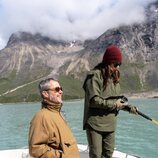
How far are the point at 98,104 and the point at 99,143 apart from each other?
0.63 metres

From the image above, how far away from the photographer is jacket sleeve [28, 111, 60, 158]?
4.43 meters

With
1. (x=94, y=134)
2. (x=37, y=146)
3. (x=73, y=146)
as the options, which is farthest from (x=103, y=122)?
(x=37, y=146)

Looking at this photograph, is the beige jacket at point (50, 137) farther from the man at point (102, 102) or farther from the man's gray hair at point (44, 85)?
the man at point (102, 102)

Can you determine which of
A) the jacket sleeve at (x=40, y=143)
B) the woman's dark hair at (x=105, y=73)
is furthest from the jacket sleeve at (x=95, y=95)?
the jacket sleeve at (x=40, y=143)

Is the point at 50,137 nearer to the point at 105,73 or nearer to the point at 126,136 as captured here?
the point at 105,73

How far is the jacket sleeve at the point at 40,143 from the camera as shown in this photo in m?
4.43

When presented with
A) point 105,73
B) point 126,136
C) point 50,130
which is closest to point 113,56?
point 105,73

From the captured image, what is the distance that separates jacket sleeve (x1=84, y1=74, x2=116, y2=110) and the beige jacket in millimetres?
1794

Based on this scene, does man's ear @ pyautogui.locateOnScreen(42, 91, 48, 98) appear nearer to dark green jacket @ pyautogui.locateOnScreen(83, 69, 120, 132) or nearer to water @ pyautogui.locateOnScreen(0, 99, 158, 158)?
water @ pyautogui.locateOnScreen(0, 99, 158, 158)

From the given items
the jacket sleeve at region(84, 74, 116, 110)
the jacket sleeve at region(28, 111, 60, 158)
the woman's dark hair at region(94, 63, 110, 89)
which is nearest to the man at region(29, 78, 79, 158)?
the jacket sleeve at region(28, 111, 60, 158)

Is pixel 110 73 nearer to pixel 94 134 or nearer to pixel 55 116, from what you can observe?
pixel 94 134

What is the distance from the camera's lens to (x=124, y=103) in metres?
6.65

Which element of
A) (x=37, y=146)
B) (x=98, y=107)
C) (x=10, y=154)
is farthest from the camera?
(x=10, y=154)

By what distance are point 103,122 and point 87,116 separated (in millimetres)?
271
